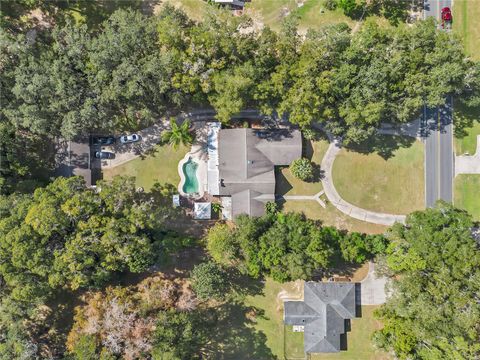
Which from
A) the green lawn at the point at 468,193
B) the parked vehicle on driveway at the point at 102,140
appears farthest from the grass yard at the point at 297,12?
the green lawn at the point at 468,193

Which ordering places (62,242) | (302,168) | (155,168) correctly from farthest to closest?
(155,168) → (302,168) → (62,242)

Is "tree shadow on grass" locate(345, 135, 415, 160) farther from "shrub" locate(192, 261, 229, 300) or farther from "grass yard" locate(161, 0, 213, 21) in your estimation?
"grass yard" locate(161, 0, 213, 21)

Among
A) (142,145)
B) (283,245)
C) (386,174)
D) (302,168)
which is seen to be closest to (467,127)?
(386,174)

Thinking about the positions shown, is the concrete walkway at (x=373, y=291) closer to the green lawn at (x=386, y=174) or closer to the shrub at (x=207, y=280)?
the green lawn at (x=386, y=174)

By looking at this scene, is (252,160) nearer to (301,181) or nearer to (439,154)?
(301,181)

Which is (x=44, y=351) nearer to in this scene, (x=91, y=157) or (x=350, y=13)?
(x=91, y=157)

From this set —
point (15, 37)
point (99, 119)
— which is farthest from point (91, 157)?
point (15, 37)
